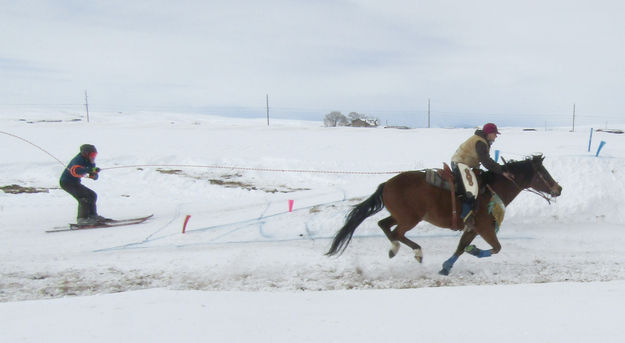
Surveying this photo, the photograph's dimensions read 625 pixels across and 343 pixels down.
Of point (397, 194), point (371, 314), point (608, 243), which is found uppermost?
point (397, 194)

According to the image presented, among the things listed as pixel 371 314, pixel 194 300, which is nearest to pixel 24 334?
pixel 194 300

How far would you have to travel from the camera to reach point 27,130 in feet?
83.6

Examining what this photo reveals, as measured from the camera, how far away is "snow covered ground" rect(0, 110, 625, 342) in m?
3.34

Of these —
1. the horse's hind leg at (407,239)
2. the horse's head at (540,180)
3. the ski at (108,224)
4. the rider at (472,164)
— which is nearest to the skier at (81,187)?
the ski at (108,224)

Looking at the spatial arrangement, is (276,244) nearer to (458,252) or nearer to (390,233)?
(390,233)

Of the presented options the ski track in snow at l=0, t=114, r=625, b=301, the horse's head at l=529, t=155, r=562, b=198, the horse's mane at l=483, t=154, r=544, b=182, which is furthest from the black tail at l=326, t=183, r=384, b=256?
the horse's head at l=529, t=155, r=562, b=198

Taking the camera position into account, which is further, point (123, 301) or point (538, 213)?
point (538, 213)

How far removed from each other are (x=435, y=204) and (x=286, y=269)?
2440mm

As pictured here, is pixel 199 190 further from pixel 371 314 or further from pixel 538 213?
pixel 371 314

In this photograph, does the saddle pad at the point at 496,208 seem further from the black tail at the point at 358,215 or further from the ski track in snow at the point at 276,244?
the black tail at the point at 358,215

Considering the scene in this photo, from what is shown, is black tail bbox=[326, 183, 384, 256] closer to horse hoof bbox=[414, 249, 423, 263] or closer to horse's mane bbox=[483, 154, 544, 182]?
horse hoof bbox=[414, 249, 423, 263]

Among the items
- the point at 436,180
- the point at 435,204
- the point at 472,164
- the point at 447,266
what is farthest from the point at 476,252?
the point at 472,164

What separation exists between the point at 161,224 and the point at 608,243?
8507 mm

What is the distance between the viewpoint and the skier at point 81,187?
8.77 metres
